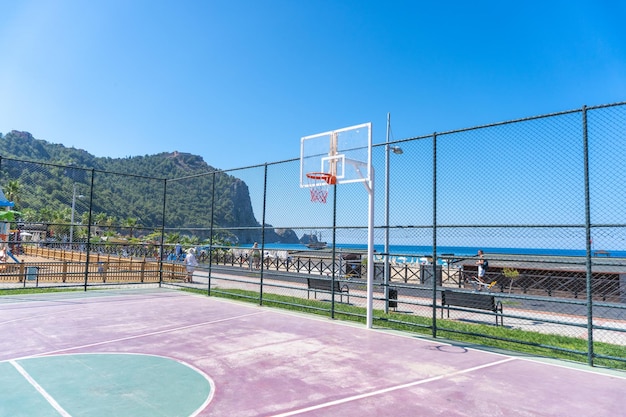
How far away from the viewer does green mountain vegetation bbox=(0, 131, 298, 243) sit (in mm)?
14820

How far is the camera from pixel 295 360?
618cm

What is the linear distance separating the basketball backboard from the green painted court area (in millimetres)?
5021

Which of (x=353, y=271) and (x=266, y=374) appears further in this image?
(x=353, y=271)

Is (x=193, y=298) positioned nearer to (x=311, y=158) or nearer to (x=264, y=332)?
(x=264, y=332)

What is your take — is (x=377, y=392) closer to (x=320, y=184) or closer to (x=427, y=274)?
(x=320, y=184)

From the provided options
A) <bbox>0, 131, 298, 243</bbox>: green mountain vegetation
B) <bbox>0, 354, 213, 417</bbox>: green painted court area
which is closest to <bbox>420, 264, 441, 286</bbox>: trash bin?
<bbox>0, 131, 298, 243</bbox>: green mountain vegetation

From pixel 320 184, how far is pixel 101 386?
5.94m

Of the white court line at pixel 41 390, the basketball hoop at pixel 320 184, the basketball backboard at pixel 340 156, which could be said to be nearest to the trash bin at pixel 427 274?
the basketball hoop at pixel 320 184

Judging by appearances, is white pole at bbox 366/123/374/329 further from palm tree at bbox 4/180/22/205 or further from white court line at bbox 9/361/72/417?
palm tree at bbox 4/180/22/205

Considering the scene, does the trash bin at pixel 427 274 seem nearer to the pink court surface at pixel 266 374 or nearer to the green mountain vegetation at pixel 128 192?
the green mountain vegetation at pixel 128 192

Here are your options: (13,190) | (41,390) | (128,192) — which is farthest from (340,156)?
(13,190)

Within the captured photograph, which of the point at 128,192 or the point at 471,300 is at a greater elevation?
the point at 128,192

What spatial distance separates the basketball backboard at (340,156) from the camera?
8.75 m

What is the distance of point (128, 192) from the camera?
5478 cm
